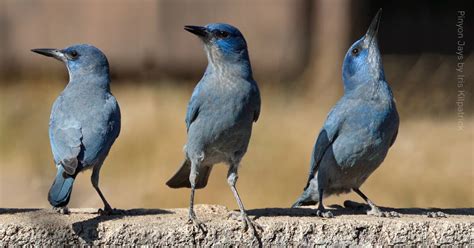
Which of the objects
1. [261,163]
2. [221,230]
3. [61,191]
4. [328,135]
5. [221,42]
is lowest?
[261,163]

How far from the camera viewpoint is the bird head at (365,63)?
22.4 ft

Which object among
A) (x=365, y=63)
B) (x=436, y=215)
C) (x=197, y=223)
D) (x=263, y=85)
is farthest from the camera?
(x=263, y=85)

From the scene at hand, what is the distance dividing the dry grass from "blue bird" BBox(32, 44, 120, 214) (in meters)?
2.31

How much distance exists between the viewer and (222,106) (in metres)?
6.38

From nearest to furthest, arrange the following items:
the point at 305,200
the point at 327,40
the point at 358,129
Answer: the point at 358,129
the point at 305,200
the point at 327,40

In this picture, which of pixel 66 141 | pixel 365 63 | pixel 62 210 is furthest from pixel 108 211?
pixel 365 63

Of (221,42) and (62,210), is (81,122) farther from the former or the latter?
(221,42)

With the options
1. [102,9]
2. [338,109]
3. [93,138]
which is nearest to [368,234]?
[338,109]

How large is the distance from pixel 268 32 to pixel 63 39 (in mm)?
1489

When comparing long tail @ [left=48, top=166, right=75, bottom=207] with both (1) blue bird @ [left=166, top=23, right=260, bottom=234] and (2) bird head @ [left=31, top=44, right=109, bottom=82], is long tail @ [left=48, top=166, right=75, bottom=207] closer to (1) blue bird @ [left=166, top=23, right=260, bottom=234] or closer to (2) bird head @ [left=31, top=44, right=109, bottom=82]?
(1) blue bird @ [left=166, top=23, right=260, bottom=234]

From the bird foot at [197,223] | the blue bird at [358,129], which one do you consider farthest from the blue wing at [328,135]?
the bird foot at [197,223]

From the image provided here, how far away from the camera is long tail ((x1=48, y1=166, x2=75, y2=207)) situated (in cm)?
593

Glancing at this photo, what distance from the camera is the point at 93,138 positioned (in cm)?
627

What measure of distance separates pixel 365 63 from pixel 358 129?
1.30 feet
